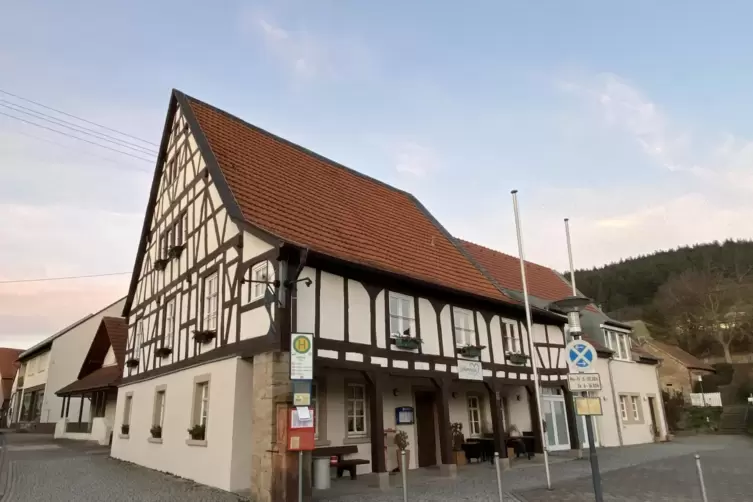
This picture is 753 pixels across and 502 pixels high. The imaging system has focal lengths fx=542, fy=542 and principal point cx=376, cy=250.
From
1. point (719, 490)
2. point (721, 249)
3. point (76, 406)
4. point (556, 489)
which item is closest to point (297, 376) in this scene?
point (556, 489)

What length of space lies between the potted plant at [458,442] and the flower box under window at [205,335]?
296 inches

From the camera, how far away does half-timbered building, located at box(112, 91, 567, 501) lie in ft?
36.5

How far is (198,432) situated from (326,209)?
21.7 feet

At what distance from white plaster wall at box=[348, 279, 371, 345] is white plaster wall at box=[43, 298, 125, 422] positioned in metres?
29.4

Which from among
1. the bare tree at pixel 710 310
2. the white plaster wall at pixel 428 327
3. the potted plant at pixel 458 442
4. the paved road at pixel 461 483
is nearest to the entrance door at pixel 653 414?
the paved road at pixel 461 483

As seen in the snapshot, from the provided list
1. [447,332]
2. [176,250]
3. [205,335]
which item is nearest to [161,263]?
[176,250]

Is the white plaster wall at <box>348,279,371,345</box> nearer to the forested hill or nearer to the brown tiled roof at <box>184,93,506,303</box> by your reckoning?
the brown tiled roof at <box>184,93,506,303</box>

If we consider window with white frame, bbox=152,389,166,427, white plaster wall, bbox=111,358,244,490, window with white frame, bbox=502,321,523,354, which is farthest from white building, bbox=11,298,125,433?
window with white frame, bbox=502,321,523,354

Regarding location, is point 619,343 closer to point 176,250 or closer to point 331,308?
point 331,308

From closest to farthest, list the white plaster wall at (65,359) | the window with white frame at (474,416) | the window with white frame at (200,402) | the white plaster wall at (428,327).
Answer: the window with white frame at (200,402)
the white plaster wall at (428,327)
the window with white frame at (474,416)
the white plaster wall at (65,359)

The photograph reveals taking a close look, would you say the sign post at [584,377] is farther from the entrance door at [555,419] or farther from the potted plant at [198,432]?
the entrance door at [555,419]

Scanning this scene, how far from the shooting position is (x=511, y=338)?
17.2 m

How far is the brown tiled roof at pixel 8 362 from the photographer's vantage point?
60.8 metres

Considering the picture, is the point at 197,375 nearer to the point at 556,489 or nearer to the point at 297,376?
the point at 297,376
